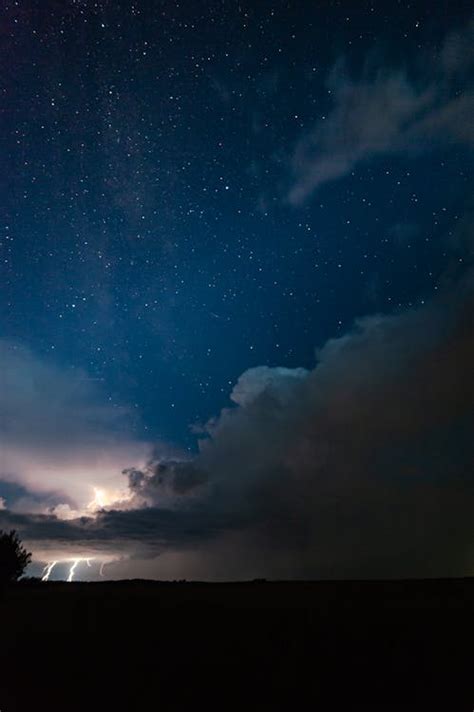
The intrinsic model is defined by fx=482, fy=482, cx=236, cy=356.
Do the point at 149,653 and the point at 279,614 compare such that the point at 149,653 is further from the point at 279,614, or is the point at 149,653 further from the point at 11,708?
the point at 279,614

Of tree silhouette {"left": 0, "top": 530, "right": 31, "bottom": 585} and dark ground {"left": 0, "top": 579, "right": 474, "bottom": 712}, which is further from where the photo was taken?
tree silhouette {"left": 0, "top": 530, "right": 31, "bottom": 585}

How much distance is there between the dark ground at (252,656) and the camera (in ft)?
53.1

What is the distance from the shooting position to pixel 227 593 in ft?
127

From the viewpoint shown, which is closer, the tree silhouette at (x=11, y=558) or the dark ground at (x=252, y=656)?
the dark ground at (x=252, y=656)

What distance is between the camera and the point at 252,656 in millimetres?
19688

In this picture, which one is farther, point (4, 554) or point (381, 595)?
point (4, 554)

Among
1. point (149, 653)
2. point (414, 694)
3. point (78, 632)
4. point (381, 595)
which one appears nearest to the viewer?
point (414, 694)

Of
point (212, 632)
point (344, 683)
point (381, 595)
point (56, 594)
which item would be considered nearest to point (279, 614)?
point (212, 632)

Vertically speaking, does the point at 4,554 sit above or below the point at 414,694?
above

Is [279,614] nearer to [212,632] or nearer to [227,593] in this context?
[212,632]

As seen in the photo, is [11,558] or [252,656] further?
[11,558]

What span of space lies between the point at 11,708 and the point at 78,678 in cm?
333

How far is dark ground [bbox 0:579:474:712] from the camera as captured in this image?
1617 centimetres

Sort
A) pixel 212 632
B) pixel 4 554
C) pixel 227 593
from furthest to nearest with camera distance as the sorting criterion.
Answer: pixel 4 554
pixel 227 593
pixel 212 632
